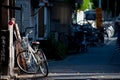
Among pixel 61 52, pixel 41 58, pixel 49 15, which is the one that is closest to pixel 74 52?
pixel 49 15

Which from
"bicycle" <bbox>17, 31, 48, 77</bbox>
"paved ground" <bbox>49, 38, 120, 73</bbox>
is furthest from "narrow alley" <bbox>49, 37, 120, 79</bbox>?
"bicycle" <bbox>17, 31, 48, 77</bbox>

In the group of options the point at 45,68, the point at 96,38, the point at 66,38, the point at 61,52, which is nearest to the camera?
the point at 45,68

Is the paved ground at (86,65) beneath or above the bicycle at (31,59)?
beneath

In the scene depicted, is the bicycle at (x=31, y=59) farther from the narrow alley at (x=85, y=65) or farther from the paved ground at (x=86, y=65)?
the paved ground at (x=86, y=65)

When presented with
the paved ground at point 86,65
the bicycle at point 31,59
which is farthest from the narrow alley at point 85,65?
the bicycle at point 31,59

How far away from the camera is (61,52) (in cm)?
2152

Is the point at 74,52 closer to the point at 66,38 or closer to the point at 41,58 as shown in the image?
the point at 66,38

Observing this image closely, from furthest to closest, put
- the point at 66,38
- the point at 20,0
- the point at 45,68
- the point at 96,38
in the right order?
1. the point at 96,38
2. the point at 66,38
3. the point at 20,0
4. the point at 45,68

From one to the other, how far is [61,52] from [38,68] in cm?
822

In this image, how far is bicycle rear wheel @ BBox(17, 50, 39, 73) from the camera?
527 inches

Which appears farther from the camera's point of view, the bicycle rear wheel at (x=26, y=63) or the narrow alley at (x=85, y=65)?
the narrow alley at (x=85, y=65)

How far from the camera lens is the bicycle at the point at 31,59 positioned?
13320 millimetres

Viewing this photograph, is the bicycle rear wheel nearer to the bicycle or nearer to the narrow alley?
the bicycle

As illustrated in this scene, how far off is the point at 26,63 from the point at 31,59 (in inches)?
7.8
